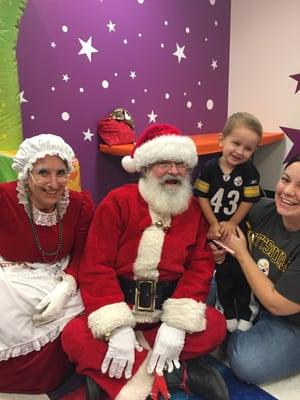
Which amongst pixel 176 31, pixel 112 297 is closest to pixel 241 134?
pixel 112 297

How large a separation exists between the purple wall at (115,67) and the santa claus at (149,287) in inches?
47.8

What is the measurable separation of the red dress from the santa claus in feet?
Result: 0.38

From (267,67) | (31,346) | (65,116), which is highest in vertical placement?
(267,67)

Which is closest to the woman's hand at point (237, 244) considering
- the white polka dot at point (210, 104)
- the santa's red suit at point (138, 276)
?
the santa's red suit at point (138, 276)

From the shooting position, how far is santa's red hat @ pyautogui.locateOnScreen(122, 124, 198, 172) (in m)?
1.64

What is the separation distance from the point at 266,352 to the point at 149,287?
576 mm

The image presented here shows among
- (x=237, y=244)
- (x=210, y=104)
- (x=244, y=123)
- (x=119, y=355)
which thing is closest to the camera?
(x=119, y=355)

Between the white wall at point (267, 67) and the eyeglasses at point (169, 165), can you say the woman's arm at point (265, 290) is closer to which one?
the eyeglasses at point (169, 165)

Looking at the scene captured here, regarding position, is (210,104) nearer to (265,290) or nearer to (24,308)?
(265,290)

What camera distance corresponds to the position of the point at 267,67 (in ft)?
11.5

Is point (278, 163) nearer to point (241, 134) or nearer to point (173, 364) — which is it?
point (241, 134)

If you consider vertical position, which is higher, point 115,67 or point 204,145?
point 115,67

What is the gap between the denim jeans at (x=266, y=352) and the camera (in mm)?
1669

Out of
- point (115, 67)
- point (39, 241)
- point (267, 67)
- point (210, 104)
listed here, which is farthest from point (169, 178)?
point (267, 67)
